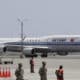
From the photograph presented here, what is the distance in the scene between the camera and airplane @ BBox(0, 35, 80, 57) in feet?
262

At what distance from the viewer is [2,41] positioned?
308ft

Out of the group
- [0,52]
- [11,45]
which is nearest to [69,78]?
[0,52]

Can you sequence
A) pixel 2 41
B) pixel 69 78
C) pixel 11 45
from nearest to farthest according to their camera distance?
1. pixel 69 78
2. pixel 11 45
3. pixel 2 41

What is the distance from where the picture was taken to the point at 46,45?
8212 centimetres

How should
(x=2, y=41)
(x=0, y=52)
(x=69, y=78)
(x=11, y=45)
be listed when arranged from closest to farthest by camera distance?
1. (x=69, y=78)
2. (x=0, y=52)
3. (x=11, y=45)
4. (x=2, y=41)

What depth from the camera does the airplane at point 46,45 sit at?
79.9 meters

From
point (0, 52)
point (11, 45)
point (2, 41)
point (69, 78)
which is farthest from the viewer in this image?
point (2, 41)

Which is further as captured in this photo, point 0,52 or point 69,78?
point 0,52

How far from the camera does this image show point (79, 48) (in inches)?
3152

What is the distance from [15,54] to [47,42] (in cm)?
1410

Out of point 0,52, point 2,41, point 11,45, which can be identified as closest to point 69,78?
point 0,52

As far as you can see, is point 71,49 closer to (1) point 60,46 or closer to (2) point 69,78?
(1) point 60,46

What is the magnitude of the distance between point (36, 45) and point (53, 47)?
3.84m

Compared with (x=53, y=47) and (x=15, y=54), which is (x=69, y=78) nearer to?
(x=53, y=47)
